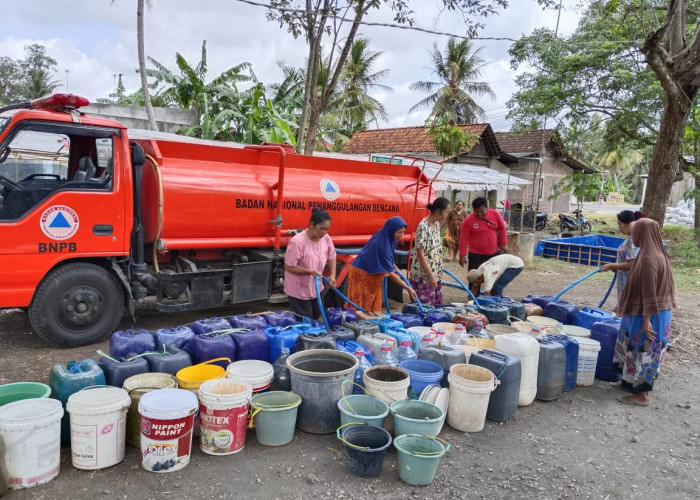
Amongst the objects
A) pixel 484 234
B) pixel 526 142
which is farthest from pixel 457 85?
pixel 484 234

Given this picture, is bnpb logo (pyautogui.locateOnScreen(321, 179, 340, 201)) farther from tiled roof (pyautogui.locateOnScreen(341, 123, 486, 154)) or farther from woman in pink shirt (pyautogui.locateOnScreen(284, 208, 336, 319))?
tiled roof (pyautogui.locateOnScreen(341, 123, 486, 154))

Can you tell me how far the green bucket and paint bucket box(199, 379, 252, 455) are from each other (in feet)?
3.26

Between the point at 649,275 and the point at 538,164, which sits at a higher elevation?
the point at 538,164

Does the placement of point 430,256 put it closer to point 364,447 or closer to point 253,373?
point 253,373

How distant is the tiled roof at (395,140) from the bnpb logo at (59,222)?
17941 millimetres

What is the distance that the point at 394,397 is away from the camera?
3.67 metres

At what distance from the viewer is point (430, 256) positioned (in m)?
6.13

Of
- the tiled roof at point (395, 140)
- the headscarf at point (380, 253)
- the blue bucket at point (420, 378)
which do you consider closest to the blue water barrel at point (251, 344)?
the blue bucket at point (420, 378)

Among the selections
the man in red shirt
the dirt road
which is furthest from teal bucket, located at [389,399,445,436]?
the man in red shirt

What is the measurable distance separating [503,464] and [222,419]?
6.60ft

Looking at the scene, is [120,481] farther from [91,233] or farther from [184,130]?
[184,130]

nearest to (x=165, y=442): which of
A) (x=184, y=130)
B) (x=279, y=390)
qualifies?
(x=279, y=390)

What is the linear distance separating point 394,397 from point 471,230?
430 cm

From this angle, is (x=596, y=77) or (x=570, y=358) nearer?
(x=570, y=358)
